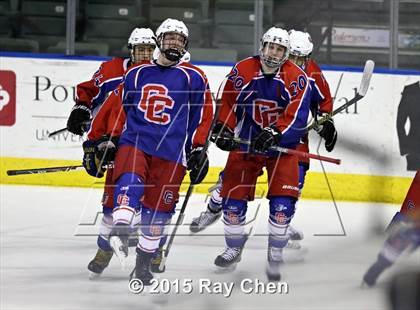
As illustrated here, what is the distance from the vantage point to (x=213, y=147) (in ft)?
21.0

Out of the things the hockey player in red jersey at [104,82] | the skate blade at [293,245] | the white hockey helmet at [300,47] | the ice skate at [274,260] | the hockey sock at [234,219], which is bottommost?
the skate blade at [293,245]

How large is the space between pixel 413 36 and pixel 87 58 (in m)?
2.34

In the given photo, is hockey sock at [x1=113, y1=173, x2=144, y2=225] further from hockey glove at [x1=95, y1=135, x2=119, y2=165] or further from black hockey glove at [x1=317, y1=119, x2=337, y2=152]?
black hockey glove at [x1=317, y1=119, x2=337, y2=152]

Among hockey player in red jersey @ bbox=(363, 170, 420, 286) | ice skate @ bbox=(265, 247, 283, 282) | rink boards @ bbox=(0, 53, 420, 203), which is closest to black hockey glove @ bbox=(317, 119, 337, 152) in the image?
ice skate @ bbox=(265, 247, 283, 282)

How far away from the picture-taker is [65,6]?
666 centimetres

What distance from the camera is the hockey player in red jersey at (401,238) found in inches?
51.6

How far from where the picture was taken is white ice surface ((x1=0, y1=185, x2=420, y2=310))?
119 inches

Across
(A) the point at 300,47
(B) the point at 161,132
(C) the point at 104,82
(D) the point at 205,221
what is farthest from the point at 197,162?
(D) the point at 205,221

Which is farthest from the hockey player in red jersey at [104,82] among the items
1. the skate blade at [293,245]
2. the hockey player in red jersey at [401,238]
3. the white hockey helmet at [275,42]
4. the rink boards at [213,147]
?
the rink boards at [213,147]

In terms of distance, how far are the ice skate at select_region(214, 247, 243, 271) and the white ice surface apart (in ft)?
0.13

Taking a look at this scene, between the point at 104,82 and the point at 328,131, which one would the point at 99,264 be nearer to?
the point at 104,82

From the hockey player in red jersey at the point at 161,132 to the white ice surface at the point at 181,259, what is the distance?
0.32m

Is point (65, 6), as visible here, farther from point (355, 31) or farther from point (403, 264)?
point (403, 264)

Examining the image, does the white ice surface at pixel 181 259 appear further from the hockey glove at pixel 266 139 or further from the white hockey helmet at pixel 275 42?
the white hockey helmet at pixel 275 42
